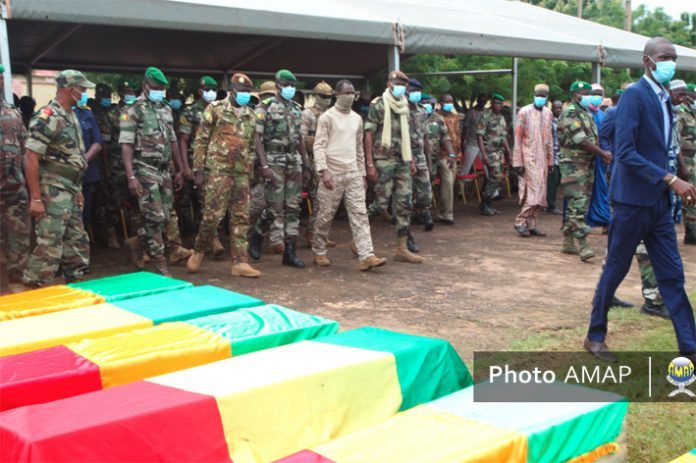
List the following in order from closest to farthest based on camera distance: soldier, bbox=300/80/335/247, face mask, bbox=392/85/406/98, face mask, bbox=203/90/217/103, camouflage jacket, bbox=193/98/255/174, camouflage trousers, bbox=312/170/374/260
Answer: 1. camouflage jacket, bbox=193/98/255/174
2. camouflage trousers, bbox=312/170/374/260
3. face mask, bbox=392/85/406/98
4. face mask, bbox=203/90/217/103
5. soldier, bbox=300/80/335/247

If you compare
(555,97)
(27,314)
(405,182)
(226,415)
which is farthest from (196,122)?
(555,97)

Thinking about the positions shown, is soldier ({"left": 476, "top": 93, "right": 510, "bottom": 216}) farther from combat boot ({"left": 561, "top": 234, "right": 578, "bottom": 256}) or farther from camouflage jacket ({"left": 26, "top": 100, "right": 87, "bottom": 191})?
camouflage jacket ({"left": 26, "top": 100, "right": 87, "bottom": 191})

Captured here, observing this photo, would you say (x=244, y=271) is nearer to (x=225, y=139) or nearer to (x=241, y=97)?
(x=225, y=139)

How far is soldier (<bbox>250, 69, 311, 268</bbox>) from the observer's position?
745cm

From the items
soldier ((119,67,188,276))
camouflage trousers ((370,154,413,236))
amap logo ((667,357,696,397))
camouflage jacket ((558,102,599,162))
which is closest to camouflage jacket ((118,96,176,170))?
soldier ((119,67,188,276))

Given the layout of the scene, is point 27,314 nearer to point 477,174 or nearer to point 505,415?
point 505,415

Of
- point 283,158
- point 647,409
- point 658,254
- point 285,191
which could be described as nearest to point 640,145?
point 658,254

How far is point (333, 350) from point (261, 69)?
33.0 ft

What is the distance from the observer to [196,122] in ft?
28.4

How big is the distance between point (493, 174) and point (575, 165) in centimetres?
345

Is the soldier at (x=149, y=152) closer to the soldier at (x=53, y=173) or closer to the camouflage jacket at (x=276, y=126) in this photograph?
the soldier at (x=53, y=173)

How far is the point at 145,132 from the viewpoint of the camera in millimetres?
6684

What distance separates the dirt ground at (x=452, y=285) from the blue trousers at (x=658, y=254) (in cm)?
72

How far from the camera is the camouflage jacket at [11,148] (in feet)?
21.2
